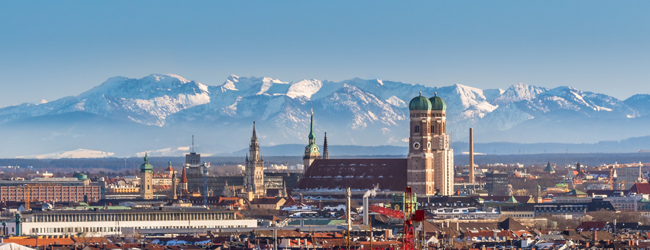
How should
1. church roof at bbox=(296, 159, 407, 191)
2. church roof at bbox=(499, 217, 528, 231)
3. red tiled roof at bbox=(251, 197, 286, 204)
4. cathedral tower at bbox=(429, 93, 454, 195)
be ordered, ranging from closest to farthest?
church roof at bbox=(499, 217, 528, 231) < cathedral tower at bbox=(429, 93, 454, 195) < church roof at bbox=(296, 159, 407, 191) < red tiled roof at bbox=(251, 197, 286, 204)

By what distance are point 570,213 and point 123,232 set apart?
64.6m

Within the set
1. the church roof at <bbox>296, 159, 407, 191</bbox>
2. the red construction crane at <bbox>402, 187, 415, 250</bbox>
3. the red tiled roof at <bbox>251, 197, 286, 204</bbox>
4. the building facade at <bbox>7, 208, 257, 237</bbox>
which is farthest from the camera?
the red tiled roof at <bbox>251, 197, 286, 204</bbox>

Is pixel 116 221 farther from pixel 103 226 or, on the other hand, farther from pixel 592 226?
pixel 592 226

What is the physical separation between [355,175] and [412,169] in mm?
10066

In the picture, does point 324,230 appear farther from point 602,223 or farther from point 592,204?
point 592,204

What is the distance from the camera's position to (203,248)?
96.8 m

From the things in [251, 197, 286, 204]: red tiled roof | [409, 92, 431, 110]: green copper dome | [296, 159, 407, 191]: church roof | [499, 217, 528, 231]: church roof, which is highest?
[409, 92, 431, 110]: green copper dome

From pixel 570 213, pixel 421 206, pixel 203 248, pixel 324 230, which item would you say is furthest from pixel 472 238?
pixel 570 213

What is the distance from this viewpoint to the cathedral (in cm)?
18025

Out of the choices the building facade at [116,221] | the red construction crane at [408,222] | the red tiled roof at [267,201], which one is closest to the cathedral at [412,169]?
the red tiled roof at [267,201]

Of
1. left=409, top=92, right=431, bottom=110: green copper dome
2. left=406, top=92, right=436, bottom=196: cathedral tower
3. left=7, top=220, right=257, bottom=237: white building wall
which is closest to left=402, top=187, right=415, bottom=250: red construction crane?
left=7, top=220, right=257, bottom=237: white building wall

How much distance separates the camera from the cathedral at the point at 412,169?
180 metres

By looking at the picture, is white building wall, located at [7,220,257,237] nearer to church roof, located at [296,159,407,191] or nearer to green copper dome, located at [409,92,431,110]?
green copper dome, located at [409,92,431,110]

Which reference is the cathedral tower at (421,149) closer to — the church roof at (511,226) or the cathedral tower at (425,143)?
the cathedral tower at (425,143)
